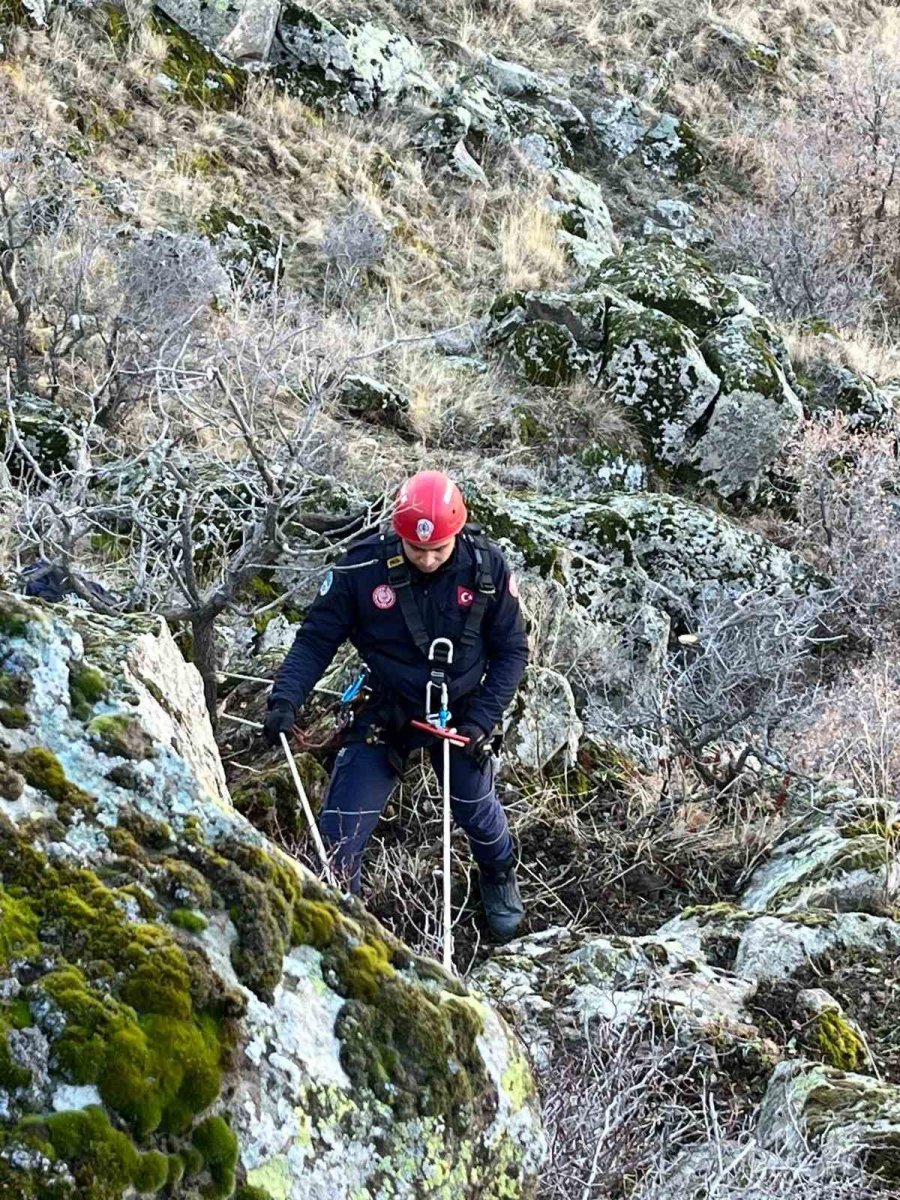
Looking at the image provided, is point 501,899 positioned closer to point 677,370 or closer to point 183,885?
point 183,885

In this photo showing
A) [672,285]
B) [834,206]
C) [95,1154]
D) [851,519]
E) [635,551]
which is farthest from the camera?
[834,206]

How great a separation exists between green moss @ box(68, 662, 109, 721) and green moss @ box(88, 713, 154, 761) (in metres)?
0.04

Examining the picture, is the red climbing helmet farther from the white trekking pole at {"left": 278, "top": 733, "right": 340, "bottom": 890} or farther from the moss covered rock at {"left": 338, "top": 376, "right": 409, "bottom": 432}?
the moss covered rock at {"left": 338, "top": 376, "right": 409, "bottom": 432}

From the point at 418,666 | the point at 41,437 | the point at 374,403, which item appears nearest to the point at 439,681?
the point at 418,666

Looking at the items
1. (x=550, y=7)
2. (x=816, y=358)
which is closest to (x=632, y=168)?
(x=550, y=7)

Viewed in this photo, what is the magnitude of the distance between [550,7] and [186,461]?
53.0 ft

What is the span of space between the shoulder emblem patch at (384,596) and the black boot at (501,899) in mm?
1157

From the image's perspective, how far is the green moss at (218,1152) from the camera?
1458 millimetres

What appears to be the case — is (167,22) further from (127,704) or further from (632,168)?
(127,704)

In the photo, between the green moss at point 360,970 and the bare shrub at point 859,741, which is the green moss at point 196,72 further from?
the green moss at point 360,970

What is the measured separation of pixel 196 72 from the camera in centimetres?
1190

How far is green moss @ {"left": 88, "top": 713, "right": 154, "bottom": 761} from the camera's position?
1.87 m

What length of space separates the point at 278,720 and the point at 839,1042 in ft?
7.25

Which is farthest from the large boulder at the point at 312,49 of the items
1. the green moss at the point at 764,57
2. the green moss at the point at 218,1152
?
the green moss at the point at 218,1152
